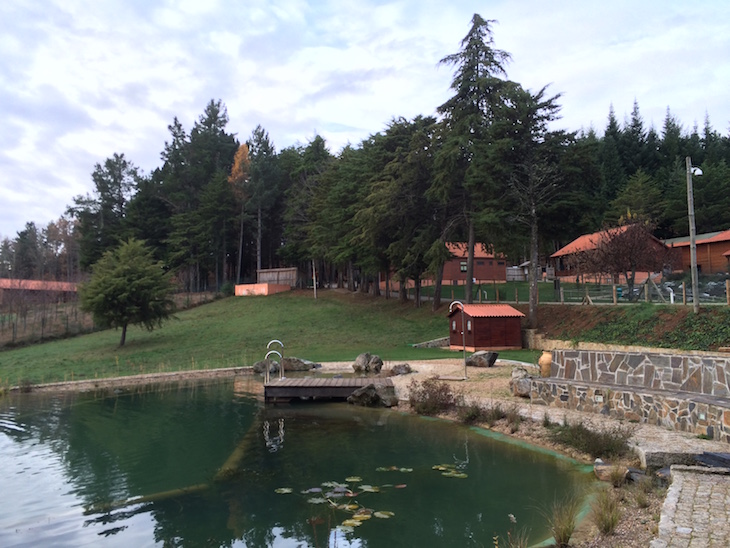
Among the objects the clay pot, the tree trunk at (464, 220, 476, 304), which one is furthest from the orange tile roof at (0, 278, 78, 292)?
the clay pot

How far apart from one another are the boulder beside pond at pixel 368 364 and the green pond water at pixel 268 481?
19.5ft

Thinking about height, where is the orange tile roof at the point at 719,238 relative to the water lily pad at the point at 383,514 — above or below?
above

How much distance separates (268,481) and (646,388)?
27.4 ft

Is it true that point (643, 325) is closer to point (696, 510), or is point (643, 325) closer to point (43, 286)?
point (696, 510)

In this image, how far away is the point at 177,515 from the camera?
8.48 metres

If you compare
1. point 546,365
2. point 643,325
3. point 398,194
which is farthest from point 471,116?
point 546,365

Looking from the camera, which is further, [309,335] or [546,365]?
[309,335]

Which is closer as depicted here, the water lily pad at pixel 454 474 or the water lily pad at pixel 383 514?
the water lily pad at pixel 383 514

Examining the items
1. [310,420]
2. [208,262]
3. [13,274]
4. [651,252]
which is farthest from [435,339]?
[13,274]

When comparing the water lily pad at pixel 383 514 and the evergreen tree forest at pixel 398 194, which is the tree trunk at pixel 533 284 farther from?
the water lily pad at pixel 383 514

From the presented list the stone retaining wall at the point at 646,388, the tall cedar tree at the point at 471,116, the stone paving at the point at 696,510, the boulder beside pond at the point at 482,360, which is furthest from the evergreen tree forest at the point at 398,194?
the stone paving at the point at 696,510

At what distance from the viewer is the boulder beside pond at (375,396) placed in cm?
1689

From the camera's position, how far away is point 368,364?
22219 mm

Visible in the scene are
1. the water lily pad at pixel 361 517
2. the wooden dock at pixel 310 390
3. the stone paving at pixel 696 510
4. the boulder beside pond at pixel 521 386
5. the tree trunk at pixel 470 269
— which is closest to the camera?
the stone paving at pixel 696 510
